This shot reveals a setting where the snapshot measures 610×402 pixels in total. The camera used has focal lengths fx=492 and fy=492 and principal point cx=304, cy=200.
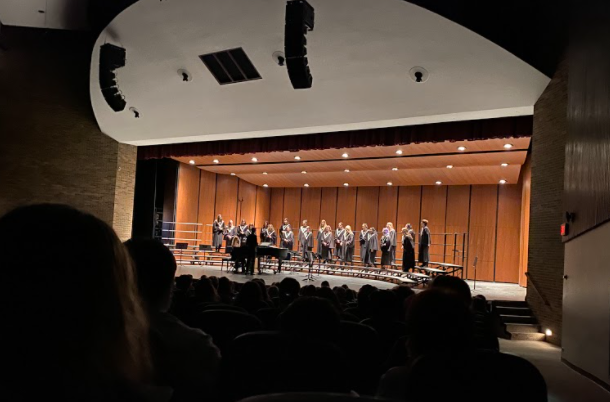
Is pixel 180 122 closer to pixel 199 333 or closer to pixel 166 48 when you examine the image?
pixel 166 48

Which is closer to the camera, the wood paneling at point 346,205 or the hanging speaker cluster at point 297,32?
the hanging speaker cluster at point 297,32

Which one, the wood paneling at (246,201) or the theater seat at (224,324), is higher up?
the wood paneling at (246,201)

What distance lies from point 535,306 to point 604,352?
3538 mm

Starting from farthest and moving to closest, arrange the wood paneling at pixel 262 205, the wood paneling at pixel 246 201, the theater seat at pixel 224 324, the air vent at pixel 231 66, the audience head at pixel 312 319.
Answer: the wood paneling at pixel 262 205 → the wood paneling at pixel 246 201 → the air vent at pixel 231 66 → the theater seat at pixel 224 324 → the audience head at pixel 312 319

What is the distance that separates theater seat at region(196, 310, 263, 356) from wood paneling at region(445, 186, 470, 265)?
1545cm

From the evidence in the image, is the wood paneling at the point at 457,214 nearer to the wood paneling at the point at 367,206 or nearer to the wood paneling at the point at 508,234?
the wood paneling at the point at 508,234

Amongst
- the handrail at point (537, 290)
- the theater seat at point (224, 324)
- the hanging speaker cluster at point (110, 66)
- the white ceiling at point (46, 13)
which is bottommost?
the handrail at point (537, 290)

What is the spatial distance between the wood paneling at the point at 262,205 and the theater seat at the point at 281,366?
19841 mm

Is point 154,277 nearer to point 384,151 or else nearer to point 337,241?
point 384,151

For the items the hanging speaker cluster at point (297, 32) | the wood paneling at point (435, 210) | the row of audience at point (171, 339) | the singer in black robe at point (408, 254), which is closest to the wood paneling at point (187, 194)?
the wood paneling at point (435, 210)

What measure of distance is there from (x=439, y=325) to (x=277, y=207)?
2057 centimetres

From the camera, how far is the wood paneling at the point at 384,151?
11.4 m

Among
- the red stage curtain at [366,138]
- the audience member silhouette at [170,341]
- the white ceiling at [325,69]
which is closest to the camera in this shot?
the audience member silhouette at [170,341]

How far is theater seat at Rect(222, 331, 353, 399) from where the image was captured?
1696 mm
